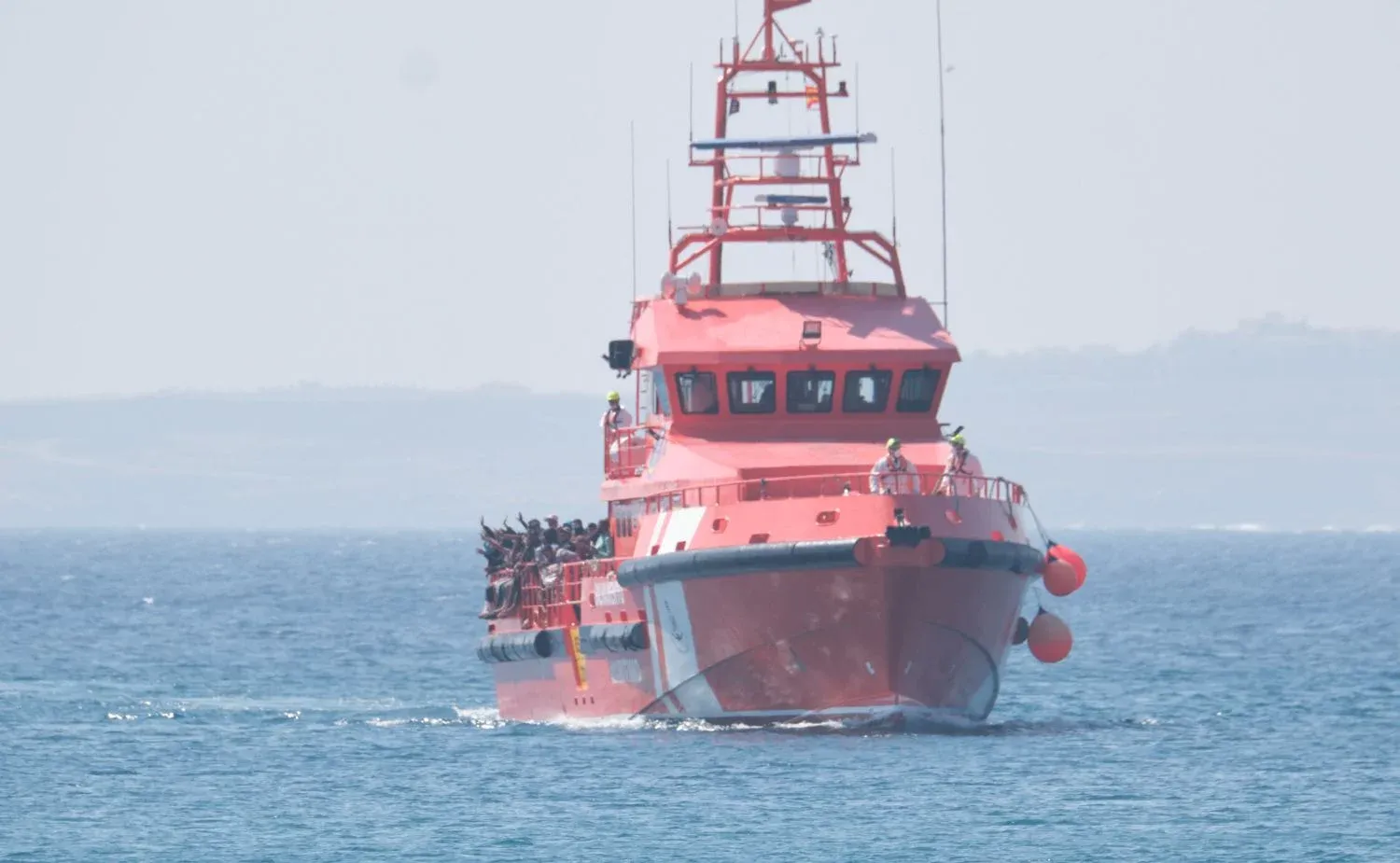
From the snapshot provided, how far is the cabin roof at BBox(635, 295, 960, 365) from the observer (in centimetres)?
4141

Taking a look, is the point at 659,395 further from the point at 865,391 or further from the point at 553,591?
the point at 553,591

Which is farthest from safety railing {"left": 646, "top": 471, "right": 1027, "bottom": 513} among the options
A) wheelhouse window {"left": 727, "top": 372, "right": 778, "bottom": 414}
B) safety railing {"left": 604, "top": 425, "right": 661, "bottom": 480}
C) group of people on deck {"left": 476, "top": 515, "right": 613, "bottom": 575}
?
group of people on deck {"left": 476, "top": 515, "right": 613, "bottom": 575}

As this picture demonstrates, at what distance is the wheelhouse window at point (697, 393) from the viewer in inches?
1641

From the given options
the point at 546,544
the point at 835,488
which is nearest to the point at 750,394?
the point at 835,488

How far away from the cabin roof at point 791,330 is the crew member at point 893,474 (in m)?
2.88

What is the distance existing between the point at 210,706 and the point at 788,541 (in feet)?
53.7

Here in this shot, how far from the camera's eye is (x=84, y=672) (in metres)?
59.3

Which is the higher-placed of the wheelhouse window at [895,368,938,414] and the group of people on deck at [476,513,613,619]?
the wheelhouse window at [895,368,938,414]

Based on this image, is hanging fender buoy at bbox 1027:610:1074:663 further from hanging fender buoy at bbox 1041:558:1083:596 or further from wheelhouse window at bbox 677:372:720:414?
wheelhouse window at bbox 677:372:720:414

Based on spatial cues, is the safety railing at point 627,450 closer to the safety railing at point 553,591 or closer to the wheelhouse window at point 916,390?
the safety railing at point 553,591

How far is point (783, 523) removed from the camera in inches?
1501

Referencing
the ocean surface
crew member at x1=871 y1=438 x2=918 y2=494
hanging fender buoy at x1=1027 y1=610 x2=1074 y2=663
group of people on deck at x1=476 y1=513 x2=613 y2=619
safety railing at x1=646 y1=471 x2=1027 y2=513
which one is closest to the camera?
the ocean surface

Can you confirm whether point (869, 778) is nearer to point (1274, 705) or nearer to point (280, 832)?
point (280, 832)

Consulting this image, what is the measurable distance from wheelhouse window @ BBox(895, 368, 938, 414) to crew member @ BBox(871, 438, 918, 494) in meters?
2.82
